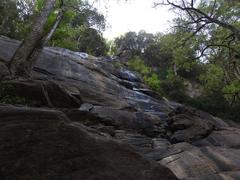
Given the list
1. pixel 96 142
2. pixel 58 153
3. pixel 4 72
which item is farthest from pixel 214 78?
pixel 58 153

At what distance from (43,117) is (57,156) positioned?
1048 millimetres

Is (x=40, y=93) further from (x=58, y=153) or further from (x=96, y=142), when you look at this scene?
(x=58, y=153)

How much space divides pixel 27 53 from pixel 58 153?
6.87 m

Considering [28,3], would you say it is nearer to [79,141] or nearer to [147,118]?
[147,118]

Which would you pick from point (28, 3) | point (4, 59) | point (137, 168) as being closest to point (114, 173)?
point (137, 168)

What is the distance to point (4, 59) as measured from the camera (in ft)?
39.8

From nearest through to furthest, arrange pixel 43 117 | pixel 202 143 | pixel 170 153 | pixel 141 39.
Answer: pixel 43 117, pixel 170 153, pixel 202 143, pixel 141 39

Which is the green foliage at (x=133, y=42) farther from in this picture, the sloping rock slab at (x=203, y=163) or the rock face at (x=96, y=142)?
the sloping rock slab at (x=203, y=163)

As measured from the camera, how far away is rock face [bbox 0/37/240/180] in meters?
4.28

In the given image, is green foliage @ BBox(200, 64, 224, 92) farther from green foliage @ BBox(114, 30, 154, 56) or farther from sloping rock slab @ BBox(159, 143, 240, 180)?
sloping rock slab @ BBox(159, 143, 240, 180)

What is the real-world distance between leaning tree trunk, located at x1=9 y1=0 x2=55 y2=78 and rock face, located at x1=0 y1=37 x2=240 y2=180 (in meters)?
1.19

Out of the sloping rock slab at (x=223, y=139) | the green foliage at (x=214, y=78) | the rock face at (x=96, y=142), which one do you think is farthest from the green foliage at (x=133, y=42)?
the sloping rock slab at (x=223, y=139)

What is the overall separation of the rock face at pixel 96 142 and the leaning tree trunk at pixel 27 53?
1.19 metres

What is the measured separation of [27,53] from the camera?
10492mm
